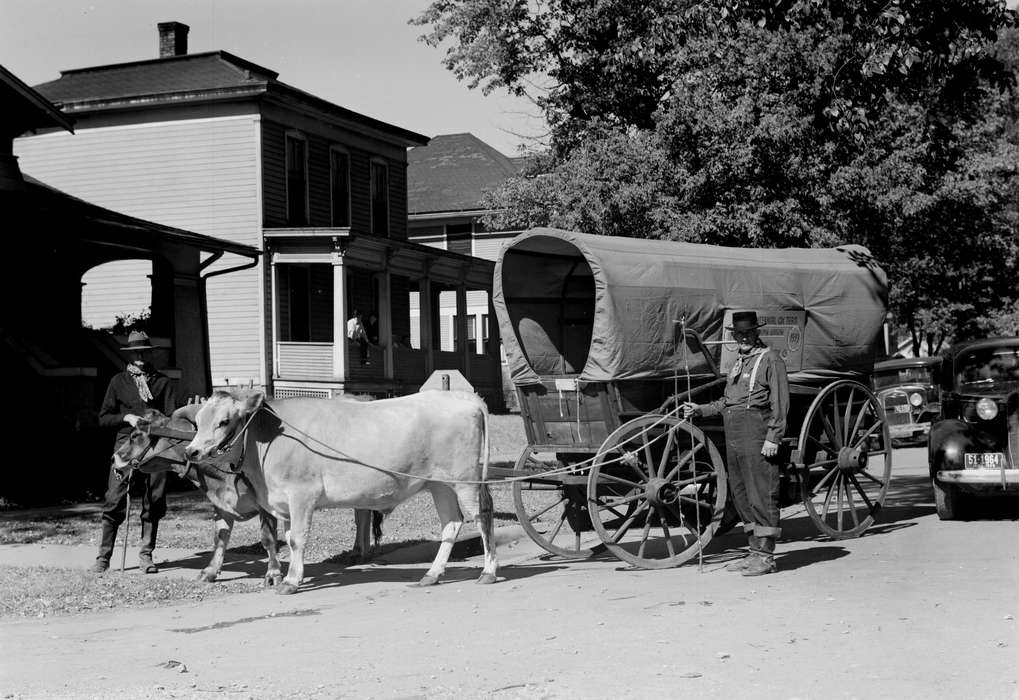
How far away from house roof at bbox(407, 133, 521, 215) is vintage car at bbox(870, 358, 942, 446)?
21939mm

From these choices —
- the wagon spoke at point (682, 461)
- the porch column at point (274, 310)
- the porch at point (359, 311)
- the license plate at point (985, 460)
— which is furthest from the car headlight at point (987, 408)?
the porch column at point (274, 310)

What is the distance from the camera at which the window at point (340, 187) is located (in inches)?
1377

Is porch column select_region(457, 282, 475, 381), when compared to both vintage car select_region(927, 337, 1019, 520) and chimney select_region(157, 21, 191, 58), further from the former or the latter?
vintage car select_region(927, 337, 1019, 520)

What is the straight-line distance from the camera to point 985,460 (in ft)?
43.9

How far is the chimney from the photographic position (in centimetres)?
3675

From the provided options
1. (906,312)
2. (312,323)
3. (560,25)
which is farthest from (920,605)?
(906,312)

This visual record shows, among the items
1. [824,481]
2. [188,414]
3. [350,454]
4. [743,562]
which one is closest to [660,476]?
[743,562]

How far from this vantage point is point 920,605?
880cm

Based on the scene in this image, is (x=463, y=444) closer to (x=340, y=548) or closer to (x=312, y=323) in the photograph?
(x=340, y=548)

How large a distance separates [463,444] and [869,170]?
1731 cm

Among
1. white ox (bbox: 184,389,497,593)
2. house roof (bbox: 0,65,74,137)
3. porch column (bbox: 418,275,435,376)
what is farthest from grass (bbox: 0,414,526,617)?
porch column (bbox: 418,275,435,376)

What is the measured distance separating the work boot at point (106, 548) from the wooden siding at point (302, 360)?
1986 cm

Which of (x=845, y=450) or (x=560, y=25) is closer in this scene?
(x=845, y=450)

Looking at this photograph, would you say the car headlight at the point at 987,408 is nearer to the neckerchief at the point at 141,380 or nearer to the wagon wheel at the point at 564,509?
the wagon wheel at the point at 564,509
